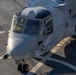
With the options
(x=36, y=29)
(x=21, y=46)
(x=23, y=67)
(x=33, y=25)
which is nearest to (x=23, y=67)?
(x=23, y=67)

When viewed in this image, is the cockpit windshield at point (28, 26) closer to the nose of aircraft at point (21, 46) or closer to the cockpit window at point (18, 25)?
the cockpit window at point (18, 25)

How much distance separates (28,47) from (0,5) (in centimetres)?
1096

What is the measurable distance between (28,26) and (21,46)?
1.39 metres

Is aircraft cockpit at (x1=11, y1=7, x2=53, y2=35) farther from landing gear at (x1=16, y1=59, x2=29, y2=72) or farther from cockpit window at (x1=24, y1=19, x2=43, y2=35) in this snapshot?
landing gear at (x1=16, y1=59, x2=29, y2=72)

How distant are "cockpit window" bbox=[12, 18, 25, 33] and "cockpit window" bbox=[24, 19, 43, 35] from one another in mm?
279

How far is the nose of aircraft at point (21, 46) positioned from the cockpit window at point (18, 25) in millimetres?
583

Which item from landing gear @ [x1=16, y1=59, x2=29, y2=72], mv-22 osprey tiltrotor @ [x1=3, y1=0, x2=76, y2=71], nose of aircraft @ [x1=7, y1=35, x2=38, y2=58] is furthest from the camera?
landing gear @ [x1=16, y1=59, x2=29, y2=72]

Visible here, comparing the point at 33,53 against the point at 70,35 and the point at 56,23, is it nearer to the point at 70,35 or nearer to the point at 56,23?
the point at 56,23

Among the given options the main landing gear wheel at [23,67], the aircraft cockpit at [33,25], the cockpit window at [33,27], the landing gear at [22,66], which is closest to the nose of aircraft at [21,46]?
the cockpit window at [33,27]

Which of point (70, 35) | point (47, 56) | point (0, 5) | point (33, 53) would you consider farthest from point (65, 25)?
point (0, 5)

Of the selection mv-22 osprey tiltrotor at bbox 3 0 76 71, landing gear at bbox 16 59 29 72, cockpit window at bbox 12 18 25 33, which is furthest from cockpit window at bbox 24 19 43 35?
landing gear at bbox 16 59 29 72

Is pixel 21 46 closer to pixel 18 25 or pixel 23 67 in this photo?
pixel 18 25

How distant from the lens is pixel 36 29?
17.5 m

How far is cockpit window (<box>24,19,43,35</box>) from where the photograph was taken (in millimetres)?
17391
